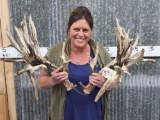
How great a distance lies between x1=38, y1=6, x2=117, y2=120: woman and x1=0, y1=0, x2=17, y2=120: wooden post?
877 millimetres

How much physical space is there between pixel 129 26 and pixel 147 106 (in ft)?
2.56

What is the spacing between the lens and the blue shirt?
5.36 ft

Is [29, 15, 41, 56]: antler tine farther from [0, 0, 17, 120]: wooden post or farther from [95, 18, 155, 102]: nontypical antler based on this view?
[0, 0, 17, 120]: wooden post

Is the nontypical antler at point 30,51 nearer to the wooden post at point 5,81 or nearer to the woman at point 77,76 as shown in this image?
the woman at point 77,76

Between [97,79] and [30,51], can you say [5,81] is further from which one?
[97,79]

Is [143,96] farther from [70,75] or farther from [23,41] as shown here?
[23,41]

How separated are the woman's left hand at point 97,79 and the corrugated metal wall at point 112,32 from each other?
88cm

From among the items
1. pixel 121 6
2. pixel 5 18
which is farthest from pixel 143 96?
pixel 5 18

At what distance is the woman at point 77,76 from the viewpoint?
5.23 feet

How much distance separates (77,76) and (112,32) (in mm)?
875

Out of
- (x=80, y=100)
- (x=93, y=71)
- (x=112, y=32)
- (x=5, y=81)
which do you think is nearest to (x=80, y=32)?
(x=93, y=71)

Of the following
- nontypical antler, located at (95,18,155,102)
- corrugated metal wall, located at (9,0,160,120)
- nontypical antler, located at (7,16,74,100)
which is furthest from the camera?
corrugated metal wall, located at (9,0,160,120)

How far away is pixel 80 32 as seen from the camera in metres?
1.59

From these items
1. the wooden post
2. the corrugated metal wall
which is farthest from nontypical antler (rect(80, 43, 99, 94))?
the wooden post
